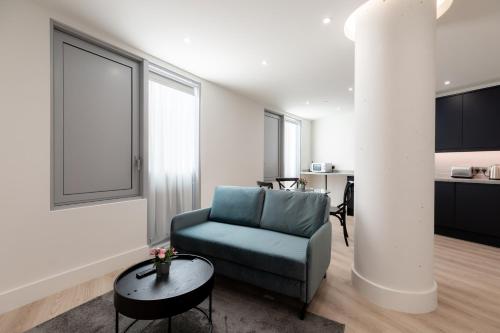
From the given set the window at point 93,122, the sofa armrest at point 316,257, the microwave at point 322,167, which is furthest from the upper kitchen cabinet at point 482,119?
the window at point 93,122

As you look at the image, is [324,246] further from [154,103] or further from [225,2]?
[154,103]

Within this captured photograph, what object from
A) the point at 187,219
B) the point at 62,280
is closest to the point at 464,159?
the point at 187,219

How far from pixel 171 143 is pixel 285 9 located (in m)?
2.25

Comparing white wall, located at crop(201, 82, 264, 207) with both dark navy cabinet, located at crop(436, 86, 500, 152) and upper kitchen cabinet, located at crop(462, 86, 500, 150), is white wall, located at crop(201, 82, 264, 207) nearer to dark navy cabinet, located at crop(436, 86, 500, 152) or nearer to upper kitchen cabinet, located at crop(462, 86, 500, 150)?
dark navy cabinet, located at crop(436, 86, 500, 152)

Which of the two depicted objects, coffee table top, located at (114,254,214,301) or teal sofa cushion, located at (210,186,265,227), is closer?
coffee table top, located at (114,254,214,301)

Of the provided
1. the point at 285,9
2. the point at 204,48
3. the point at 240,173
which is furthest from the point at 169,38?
the point at 240,173

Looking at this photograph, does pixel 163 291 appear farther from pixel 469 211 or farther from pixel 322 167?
pixel 322 167

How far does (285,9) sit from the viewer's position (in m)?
2.12

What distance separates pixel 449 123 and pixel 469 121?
28 centimetres

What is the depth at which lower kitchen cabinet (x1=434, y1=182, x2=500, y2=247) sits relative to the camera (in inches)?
137

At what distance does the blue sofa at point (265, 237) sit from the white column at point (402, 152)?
532 mm

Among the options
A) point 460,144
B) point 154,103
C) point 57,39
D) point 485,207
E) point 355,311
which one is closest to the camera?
point 355,311

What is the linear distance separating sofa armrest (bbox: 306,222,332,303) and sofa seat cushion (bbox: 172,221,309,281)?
64 mm

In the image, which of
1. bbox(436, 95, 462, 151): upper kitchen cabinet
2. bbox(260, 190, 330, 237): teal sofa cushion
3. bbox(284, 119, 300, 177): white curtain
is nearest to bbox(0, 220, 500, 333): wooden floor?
bbox(260, 190, 330, 237): teal sofa cushion
